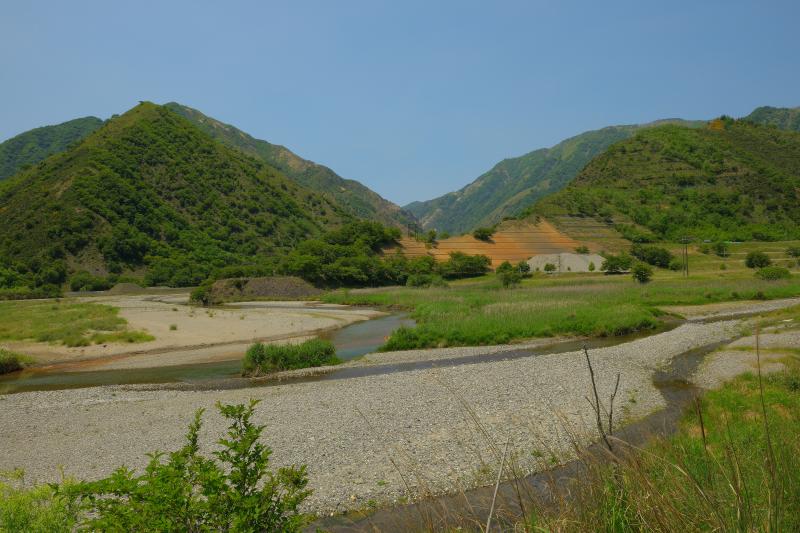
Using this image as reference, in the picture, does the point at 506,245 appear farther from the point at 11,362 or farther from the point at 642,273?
the point at 11,362

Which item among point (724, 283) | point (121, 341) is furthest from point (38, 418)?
point (724, 283)

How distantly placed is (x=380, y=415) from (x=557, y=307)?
2805 centimetres

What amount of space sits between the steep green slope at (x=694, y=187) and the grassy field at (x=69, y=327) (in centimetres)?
9510

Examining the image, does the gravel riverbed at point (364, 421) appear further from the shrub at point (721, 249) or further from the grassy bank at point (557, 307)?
the shrub at point (721, 249)

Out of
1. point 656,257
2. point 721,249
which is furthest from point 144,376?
point 721,249

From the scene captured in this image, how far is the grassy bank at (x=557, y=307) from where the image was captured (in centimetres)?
3419

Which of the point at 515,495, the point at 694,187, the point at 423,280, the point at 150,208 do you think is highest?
the point at 150,208

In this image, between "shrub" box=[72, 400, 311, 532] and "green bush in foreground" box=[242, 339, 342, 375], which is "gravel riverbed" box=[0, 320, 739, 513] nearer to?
"green bush in foreground" box=[242, 339, 342, 375]

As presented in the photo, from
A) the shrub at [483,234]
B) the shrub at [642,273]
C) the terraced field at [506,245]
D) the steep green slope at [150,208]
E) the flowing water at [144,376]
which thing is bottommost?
the flowing water at [144,376]

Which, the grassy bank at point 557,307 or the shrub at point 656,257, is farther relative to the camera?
the shrub at point 656,257

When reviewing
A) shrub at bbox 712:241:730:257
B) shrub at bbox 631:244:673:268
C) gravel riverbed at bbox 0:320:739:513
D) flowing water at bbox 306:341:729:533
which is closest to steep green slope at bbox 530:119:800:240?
shrub at bbox 712:241:730:257

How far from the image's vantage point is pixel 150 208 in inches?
4796

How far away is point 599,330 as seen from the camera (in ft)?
116

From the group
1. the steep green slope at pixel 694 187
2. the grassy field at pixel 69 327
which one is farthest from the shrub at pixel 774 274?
the grassy field at pixel 69 327
